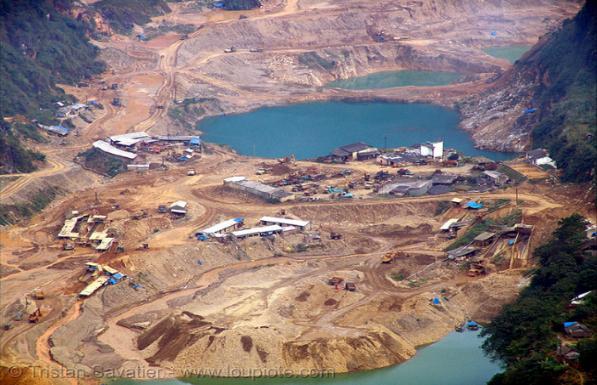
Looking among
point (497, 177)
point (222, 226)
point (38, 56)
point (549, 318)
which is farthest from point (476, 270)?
point (38, 56)

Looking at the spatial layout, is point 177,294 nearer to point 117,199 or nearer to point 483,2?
point 117,199

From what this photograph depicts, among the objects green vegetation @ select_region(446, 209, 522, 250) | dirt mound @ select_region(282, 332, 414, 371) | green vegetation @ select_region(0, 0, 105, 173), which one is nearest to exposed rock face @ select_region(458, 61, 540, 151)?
green vegetation @ select_region(446, 209, 522, 250)

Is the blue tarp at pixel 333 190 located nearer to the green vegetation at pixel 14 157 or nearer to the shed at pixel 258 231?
the shed at pixel 258 231

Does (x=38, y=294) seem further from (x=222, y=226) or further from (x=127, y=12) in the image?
(x=127, y=12)

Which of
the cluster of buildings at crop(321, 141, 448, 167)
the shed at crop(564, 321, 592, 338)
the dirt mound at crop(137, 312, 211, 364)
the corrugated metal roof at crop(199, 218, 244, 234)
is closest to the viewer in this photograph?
the shed at crop(564, 321, 592, 338)

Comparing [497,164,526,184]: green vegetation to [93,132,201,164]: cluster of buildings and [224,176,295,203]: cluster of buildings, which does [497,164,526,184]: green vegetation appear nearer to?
[224,176,295,203]: cluster of buildings

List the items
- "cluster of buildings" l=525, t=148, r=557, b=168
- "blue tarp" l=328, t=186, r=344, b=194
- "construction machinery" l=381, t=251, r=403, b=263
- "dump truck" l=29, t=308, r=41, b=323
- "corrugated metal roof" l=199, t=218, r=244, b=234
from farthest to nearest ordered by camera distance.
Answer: "cluster of buildings" l=525, t=148, r=557, b=168
"blue tarp" l=328, t=186, r=344, b=194
"corrugated metal roof" l=199, t=218, r=244, b=234
"construction machinery" l=381, t=251, r=403, b=263
"dump truck" l=29, t=308, r=41, b=323
